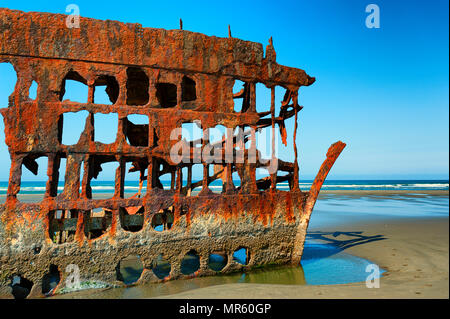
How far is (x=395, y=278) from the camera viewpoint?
547 cm

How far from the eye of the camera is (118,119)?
17.0 feet

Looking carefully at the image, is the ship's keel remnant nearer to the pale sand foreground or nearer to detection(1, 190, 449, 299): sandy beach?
detection(1, 190, 449, 299): sandy beach

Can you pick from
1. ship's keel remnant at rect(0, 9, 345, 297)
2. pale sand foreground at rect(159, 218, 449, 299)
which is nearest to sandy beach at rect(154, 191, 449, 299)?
pale sand foreground at rect(159, 218, 449, 299)

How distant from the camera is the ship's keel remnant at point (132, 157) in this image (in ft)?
15.3

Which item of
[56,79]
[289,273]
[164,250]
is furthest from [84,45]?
[289,273]

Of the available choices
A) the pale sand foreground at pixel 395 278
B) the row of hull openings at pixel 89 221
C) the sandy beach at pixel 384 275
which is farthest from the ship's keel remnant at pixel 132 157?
the pale sand foreground at pixel 395 278

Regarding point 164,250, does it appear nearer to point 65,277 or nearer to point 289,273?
point 65,277

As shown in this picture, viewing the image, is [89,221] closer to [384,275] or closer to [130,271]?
[130,271]

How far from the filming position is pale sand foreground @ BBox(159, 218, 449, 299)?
443 cm

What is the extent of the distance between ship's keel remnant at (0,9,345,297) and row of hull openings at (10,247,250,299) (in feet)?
0.14

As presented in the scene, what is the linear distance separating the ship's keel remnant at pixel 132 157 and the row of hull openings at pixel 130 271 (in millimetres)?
43

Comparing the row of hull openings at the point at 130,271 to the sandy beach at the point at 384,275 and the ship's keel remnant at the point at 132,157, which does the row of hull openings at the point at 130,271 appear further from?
the sandy beach at the point at 384,275

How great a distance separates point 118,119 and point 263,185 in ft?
11.3

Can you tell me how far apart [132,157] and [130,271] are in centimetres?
247
